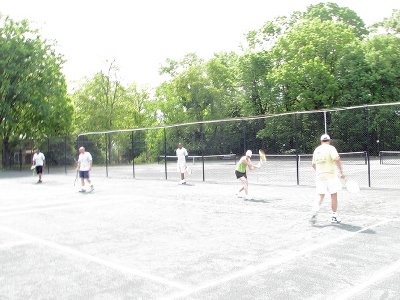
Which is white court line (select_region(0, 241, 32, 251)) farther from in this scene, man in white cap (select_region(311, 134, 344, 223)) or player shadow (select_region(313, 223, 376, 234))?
man in white cap (select_region(311, 134, 344, 223))

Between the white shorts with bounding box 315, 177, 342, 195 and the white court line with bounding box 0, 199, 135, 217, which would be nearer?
the white shorts with bounding box 315, 177, 342, 195

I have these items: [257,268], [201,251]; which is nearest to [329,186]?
[201,251]

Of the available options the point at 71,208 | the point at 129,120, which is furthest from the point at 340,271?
the point at 129,120

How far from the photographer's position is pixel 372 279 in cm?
502

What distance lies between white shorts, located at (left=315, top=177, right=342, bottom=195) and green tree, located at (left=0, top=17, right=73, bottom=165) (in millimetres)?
34368

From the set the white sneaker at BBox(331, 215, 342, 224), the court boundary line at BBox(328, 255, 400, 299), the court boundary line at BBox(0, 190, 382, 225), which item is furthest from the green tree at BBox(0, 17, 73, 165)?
the court boundary line at BBox(328, 255, 400, 299)

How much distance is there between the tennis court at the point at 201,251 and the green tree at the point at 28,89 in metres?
28.7

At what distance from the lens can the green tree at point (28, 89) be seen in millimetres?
37281

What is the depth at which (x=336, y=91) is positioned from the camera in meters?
41.7

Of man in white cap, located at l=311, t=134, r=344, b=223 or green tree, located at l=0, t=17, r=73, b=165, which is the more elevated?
green tree, located at l=0, t=17, r=73, b=165

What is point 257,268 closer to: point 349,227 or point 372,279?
point 372,279

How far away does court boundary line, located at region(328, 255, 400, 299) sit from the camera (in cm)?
455

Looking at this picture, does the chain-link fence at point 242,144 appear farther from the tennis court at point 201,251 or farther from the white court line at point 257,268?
the white court line at point 257,268

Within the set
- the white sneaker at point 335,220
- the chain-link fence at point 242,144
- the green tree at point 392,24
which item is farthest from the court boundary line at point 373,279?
the green tree at point 392,24
